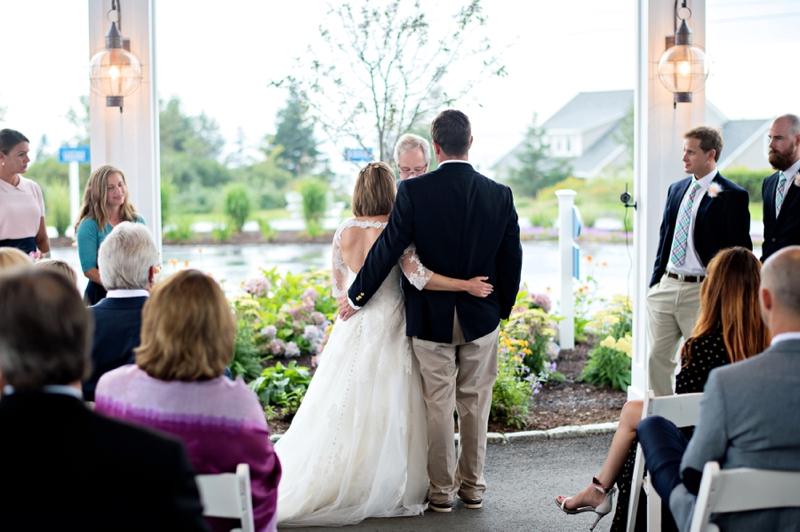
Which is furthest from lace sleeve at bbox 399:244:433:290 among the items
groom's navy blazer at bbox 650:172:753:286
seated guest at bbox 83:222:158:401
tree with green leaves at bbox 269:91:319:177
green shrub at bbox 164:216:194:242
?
green shrub at bbox 164:216:194:242

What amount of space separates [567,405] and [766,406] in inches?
125

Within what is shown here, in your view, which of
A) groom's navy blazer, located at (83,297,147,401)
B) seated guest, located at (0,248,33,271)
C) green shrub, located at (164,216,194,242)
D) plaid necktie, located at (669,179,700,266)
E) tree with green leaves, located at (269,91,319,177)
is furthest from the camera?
tree with green leaves, located at (269,91,319,177)

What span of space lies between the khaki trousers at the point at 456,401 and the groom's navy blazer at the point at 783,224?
165 centimetres

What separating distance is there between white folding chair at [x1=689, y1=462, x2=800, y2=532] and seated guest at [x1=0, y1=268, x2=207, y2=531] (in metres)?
1.15

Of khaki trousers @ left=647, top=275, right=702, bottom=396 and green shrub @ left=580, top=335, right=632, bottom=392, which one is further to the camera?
green shrub @ left=580, top=335, right=632, bottom=392

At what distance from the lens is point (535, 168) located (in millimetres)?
9000

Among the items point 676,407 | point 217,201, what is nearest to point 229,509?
point 676,407

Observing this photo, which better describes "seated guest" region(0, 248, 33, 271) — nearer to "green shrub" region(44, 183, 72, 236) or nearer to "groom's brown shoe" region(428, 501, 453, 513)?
"groom's brown shoe" region(428, 501, 453, 513)

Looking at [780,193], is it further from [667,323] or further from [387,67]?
[387,67]

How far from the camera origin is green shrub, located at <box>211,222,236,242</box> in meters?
6.76

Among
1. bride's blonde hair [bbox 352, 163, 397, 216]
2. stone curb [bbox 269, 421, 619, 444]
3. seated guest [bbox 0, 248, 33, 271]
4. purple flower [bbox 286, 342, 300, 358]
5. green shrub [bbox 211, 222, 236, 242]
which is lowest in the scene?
stone curb [bbox 269, 421, 619, 444]

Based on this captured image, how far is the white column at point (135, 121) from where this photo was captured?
4.48m

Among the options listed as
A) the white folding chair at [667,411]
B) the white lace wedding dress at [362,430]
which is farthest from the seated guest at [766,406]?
the white lace wedding dress at [362,430]

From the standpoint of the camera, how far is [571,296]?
19.1 feet
